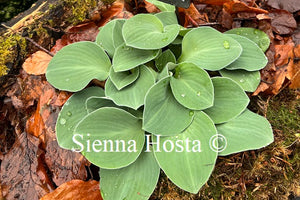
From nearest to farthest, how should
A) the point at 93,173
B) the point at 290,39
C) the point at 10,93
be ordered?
1. the point at 93,173
2. the point at 290,39
3. the point at 10,93

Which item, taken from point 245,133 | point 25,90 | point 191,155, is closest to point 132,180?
point 191,155

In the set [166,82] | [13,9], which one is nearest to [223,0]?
[166,82]

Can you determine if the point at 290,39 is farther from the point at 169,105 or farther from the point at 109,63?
the point at 109,63

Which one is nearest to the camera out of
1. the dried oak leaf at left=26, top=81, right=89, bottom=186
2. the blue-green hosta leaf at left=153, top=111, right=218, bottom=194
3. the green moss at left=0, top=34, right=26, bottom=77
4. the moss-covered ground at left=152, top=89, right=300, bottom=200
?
the blue-green hosta leaf at left=153, top=111, right=218, bottom=194

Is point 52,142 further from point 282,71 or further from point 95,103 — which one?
point 282,71

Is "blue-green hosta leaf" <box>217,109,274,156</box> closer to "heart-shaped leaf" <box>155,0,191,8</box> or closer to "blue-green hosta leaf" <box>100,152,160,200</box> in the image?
"blue-green hosta leaf" <box>100,152,160,200</box>

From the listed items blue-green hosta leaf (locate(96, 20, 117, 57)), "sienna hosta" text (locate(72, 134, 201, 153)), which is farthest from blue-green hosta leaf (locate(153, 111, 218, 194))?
blue-green hosta leaf (locate(96, 20, 117, 57))
